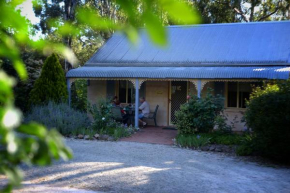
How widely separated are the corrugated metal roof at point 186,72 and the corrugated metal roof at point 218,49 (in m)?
0.83

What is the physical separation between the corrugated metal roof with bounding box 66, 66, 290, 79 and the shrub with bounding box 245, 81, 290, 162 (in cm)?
398

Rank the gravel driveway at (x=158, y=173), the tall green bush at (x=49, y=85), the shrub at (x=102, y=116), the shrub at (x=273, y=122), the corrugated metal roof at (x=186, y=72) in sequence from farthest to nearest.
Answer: the tall green bush at (x=49, y=85) → the shrub at (x=102, y=116) → the corrugated metal roof at (x=186, y=72) → the shrub at (x=273, y=122) → the gravel driveway at (x=158, y=173)

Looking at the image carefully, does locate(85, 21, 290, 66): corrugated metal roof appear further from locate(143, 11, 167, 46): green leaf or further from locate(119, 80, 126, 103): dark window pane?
locate(143, 11, 167, 46): green leaf

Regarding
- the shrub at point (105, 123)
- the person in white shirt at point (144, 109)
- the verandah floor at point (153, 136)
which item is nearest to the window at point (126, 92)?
the person in white shirt at point (144, 109)

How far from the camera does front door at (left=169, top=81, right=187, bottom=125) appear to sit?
16.6 m

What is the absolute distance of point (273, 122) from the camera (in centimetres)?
866

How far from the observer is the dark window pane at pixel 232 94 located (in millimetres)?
→ 15562

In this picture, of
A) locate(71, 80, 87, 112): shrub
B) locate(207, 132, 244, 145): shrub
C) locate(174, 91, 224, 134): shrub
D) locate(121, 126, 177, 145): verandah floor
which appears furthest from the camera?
locate(71, 80, 87, 112): shrub

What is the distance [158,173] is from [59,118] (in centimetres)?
653

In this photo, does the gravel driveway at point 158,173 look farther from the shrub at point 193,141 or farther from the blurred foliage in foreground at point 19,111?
the blurred foliage in foreground at point 19,111

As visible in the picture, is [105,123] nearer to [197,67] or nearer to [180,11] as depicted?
[197,67]

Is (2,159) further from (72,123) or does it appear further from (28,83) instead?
(28,83)

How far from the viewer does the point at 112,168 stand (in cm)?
793

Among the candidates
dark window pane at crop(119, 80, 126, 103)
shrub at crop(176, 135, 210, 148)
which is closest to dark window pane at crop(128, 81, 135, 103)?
dark window pane at crop(119, 80, 126, 103)
